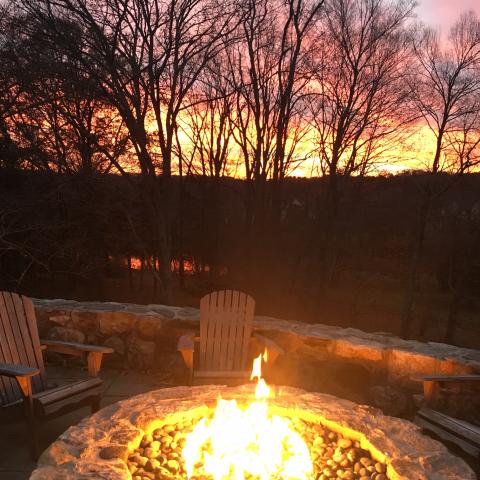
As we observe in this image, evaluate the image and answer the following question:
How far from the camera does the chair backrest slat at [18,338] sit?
3.03 meters

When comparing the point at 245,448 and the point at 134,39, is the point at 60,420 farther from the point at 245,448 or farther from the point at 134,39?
the point at 134,39

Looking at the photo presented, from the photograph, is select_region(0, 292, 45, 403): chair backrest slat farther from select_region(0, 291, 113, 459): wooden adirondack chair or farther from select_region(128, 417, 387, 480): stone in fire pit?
select_region(128, 417, 387, 480): stone in fire pit

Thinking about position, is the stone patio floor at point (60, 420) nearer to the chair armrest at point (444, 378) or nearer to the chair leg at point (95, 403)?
the chair leg at point (95, 403)

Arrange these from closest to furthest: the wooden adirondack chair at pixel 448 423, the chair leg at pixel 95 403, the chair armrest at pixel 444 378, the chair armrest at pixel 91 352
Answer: the wooden adirondack chair at pixel 448 423 → the chair armrest at pixel 444 378 → the chair leg at pixel 95 403 → the chair armrest at pixel 91 352

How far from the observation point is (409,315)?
9.50 m

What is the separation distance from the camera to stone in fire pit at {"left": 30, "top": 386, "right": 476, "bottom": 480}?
6.73 feet

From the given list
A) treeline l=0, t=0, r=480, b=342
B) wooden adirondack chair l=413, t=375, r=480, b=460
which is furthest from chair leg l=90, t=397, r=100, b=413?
treeline l=0, t=0, r=480, b=342

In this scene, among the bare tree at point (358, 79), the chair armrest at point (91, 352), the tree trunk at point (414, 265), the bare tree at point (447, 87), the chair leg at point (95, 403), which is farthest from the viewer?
the tree trunk at point (414, 265)

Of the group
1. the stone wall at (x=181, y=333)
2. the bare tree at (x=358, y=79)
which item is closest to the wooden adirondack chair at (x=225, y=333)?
the stone wall at (x=181, y=333)

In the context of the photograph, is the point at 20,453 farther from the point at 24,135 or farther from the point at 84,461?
the point at 24,135

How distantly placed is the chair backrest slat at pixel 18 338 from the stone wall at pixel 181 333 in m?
1.02

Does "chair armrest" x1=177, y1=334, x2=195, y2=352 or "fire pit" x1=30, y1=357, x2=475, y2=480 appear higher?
"chair armrest" x1=177, y1=334, x2=195, y2=352

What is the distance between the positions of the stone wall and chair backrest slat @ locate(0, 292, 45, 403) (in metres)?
1.02

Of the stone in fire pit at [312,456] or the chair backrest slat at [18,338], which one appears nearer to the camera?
the stone in fire pit at [312,456]
